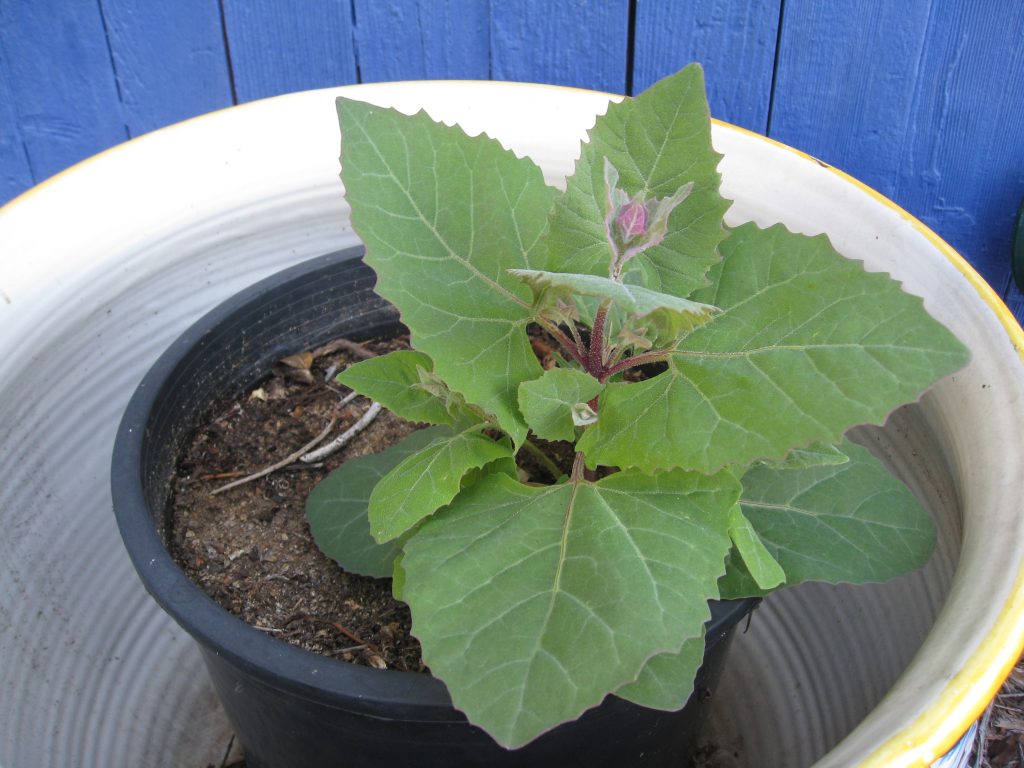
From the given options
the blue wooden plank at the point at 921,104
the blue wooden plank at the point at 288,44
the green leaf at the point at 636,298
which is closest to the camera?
the green leaf at the point at 636,298

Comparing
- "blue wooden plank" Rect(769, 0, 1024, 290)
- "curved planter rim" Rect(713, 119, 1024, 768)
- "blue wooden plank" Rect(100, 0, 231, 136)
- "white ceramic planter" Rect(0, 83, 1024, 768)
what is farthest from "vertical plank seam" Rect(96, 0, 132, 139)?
"curved planter rim" Rect(713, 119, 1024, 768)

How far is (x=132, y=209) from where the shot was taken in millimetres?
1165

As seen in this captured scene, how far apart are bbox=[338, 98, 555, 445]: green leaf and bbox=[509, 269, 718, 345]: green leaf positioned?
10 cm

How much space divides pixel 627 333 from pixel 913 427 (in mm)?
468

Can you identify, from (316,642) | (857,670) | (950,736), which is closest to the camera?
(950,736)

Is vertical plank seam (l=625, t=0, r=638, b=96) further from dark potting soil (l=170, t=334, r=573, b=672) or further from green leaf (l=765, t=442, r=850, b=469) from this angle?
green leaf (l=765, t=442, r=850, b=469)

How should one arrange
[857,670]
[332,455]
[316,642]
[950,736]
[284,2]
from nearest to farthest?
[950,736] < [316,642] < [857,670] < [332,455] < [284,2]

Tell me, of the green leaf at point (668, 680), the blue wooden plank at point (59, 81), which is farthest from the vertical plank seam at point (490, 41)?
the green leaf at point (668, 680)

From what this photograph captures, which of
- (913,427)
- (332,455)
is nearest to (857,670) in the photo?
(913,427)

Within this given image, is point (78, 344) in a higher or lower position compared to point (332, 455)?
higher

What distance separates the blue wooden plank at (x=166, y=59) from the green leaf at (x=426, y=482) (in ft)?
3.75

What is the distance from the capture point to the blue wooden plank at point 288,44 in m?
1.64

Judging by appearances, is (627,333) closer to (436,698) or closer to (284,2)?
(436,698)

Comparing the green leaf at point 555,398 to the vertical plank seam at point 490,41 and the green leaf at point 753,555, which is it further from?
the vertical plank seam at point 490,41
